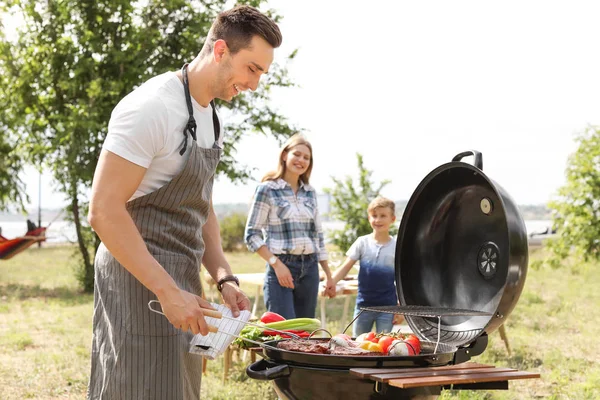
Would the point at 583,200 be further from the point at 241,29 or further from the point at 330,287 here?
the point at 241,29

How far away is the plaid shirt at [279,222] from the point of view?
204 inches

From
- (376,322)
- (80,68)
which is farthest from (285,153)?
(80,68)

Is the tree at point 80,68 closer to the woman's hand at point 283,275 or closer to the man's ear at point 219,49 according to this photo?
the woman's hand at point 283,275

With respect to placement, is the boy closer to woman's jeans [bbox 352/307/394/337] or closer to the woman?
woman's jeans [bbox 352/307/394/337]

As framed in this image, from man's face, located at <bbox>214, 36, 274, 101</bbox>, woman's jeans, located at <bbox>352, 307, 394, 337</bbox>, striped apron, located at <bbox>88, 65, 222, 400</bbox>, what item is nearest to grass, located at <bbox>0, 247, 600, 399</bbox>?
woman's jeans, located at <bbox>352, 307, 394, 337</bbox>

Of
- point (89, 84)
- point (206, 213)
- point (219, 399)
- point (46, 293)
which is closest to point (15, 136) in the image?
point (89, 84)

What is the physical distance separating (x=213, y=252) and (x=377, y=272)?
9.14 feet

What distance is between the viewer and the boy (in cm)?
536

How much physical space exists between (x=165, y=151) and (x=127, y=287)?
48 centimetres

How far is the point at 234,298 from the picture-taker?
2717mm

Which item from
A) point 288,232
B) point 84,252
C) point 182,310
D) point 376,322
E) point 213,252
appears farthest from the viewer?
point 84,252

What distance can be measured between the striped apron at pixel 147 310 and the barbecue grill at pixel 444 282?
33cm

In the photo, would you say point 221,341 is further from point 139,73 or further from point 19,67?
point 19,67

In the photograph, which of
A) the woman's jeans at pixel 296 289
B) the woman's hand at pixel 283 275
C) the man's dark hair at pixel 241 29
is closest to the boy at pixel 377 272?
the woman's jeans at pixel 296 289
